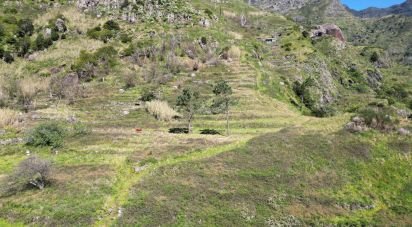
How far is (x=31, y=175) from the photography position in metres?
43.3

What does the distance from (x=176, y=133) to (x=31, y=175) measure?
2524 cm

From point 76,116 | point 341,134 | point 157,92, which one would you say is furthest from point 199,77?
point 341,134

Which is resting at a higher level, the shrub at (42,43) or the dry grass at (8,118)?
the shrub at (42,43)

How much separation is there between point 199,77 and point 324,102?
44.1 m

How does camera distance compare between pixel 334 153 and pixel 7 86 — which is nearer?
pixel 334 153

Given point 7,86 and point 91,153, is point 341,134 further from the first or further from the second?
point 7,86

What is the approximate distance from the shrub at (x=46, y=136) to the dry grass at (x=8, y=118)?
1360 cm

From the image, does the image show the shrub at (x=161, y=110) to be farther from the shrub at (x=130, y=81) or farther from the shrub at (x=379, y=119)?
the shrub at (x=379, y=119)

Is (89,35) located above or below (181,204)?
above

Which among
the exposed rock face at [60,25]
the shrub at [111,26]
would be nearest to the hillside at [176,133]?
the exposed rock face at [60,25]

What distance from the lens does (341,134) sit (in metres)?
54.8

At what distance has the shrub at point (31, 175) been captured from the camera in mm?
43125

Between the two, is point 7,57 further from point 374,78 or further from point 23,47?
point 374,78

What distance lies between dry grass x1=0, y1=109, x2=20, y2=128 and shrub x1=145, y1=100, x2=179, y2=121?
80.0ft
